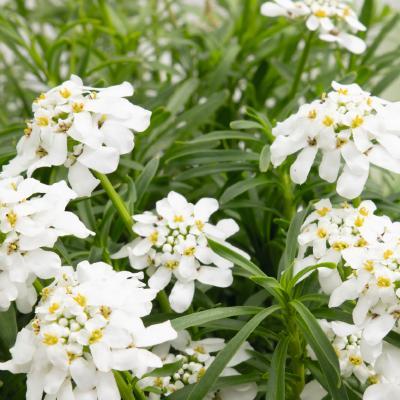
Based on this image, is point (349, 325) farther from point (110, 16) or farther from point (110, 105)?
point (110, 16)

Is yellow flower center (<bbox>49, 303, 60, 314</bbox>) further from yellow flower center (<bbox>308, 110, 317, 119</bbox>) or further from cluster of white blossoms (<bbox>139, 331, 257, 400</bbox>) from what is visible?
yellow flower center (<bbox>308, 110, 317, 119</bbox>)

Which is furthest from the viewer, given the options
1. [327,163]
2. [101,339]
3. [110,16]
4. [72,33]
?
[72,33]

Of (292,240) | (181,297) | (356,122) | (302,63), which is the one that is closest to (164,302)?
(181,297)

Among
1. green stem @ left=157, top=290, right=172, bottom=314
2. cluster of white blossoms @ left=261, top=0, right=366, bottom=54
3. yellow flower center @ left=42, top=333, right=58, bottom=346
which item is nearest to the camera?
yellow flower center @ left=42, top=333, right=58, bottom=346

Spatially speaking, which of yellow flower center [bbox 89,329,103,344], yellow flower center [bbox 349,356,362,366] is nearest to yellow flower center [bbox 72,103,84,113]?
yellow flower center [bbox 89,329,103,344]

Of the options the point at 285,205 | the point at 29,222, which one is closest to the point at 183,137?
the point at 285,205
